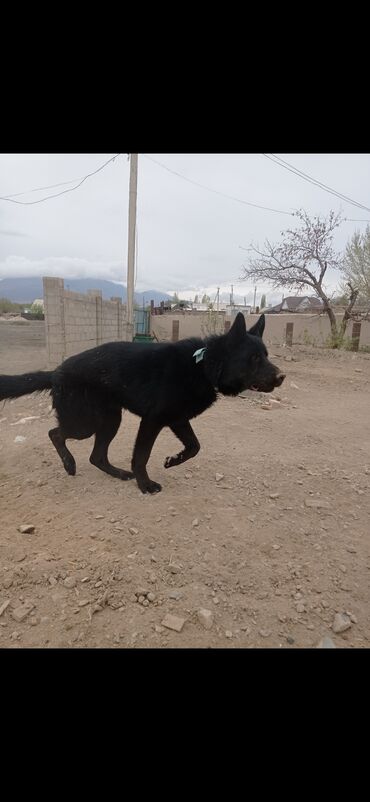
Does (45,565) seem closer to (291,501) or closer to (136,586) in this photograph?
(136,586)

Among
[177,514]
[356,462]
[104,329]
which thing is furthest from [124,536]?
[104,329]

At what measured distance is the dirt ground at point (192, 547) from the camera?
2.29m

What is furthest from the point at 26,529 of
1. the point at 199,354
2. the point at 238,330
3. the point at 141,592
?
the point at 238,330

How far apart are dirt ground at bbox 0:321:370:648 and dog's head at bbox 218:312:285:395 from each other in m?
1.10

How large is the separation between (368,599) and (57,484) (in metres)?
2.96

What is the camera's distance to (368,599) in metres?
2.60

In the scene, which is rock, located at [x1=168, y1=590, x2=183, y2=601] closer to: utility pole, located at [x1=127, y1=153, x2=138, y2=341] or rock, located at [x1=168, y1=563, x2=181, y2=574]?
rock, located at [x1=168, y1=563, x2=181, y2=574]

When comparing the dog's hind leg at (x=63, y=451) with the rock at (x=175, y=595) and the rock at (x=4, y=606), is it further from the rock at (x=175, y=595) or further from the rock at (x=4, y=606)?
the rock at (x=175, y=595)

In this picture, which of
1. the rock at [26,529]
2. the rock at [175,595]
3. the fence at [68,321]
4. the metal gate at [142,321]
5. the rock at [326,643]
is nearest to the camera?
the rock at [326,643]

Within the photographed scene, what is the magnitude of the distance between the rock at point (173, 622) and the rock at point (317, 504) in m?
1.97

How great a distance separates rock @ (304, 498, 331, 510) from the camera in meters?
3.82

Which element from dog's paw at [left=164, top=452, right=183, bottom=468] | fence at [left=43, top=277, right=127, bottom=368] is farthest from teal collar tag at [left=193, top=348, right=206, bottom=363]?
fence at [left=43, top=277, right=127, bottom=368]

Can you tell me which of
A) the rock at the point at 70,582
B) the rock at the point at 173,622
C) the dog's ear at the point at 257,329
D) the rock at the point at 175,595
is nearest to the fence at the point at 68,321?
the dog's ear at the point at 257,329

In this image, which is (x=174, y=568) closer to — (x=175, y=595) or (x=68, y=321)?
(x=175, y=595)
